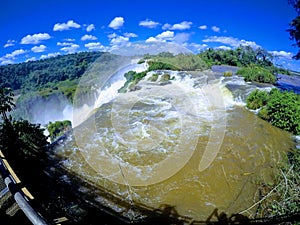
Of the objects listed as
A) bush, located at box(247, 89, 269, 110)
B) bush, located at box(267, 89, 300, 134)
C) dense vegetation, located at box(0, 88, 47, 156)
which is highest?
dense vegetation, located at box(0, 88, 47, 156)

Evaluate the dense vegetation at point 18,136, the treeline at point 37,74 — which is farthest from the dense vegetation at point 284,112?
the treeline at point 37,74

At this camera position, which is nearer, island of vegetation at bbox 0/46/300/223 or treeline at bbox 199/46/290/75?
island of vegetation at bbox 0/46/300/223

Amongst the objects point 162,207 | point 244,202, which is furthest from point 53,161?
point 244,202

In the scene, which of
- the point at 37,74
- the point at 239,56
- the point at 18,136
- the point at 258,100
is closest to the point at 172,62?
the point at 258,100

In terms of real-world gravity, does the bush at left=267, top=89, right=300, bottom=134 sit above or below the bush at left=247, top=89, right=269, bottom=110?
below

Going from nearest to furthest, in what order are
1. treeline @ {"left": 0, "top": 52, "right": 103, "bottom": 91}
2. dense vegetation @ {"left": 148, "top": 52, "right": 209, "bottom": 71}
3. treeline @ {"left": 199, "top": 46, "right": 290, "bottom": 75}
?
dense vegetation @ {"left": 148, "top": 52, "right": 209, "bottom": 71} < treeline @ {"left": 199, "top": 46, "right": 290, "bottom": 75} < treeline @ {"left": 0, "top": 52, "right": 103, "bottom": 91}

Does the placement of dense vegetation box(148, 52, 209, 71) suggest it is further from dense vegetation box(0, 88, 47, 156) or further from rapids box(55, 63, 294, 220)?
dense vegetation box(0, 88, 47, 156)

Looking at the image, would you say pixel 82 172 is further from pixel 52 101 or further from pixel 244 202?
pixel 52 101

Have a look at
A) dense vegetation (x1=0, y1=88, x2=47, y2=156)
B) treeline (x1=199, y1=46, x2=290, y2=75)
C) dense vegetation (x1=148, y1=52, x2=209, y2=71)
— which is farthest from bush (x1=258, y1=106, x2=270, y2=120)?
treeline (x1=199, y1=46, x2=290, y2=75)
